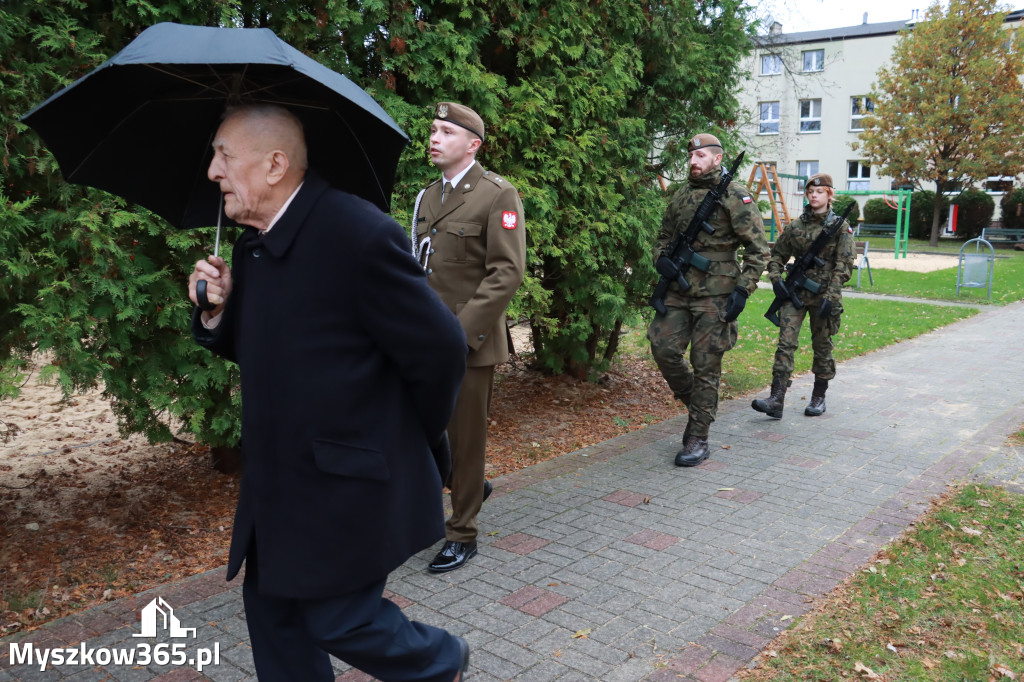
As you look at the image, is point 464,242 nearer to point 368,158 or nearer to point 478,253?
point 478,253

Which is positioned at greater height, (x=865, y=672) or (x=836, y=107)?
(x=836, y=107)

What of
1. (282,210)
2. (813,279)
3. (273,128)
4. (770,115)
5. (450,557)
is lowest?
(450,557)

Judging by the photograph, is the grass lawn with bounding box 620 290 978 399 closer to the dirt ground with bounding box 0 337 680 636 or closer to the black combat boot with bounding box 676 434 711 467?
the dirt ground with bounding box 0 337 680 636

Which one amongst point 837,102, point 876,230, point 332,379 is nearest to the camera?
point 332,379

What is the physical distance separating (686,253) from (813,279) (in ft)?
7.43

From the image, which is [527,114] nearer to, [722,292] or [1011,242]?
[722,292]

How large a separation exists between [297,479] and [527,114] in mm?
4909

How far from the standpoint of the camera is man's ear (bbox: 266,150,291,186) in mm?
2449

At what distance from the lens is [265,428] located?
248 centimetres

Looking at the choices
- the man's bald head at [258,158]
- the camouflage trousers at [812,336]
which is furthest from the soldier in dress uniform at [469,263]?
the camouflage trousers at [812,336]

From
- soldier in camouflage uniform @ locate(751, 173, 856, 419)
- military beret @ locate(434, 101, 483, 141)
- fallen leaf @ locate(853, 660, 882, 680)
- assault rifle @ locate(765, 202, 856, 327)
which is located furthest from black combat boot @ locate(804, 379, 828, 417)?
military beret @ locate(434, 101, 483, 141)

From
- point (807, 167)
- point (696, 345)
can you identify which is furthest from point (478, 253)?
point (807, 167)

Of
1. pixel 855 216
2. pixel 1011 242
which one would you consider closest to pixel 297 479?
pixel 855 216

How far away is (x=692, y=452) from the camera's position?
673cm
